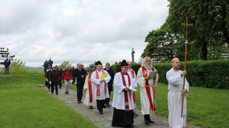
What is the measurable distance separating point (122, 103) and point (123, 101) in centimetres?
7

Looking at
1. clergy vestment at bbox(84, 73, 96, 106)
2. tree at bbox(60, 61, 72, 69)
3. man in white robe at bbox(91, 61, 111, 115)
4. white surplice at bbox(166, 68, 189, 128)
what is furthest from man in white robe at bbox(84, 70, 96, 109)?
tree at bbox(60, 61, 72, 69)

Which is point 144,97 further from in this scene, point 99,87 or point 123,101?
point 99,87

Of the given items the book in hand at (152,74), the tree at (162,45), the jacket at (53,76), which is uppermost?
the tree at (162,45)

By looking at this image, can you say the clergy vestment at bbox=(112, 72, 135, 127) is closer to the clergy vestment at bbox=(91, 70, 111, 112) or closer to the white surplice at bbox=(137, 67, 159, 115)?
the white surplice at bbox=(137, 67, 159, 115)

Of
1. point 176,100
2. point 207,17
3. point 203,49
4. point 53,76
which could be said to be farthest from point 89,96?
point 203,49

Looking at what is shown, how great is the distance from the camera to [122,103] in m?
6.93

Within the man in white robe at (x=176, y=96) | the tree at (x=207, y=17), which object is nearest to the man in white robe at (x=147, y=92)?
the man in white robe at (x=176, y=96)

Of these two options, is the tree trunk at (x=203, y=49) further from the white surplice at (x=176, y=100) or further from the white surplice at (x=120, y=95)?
the white surplice at (x=176, y=100)

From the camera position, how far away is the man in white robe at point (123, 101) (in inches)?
269

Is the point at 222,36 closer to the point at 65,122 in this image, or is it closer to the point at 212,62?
the point at 212,62

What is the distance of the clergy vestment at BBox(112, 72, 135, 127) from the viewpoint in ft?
22.4

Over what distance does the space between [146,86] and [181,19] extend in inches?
734

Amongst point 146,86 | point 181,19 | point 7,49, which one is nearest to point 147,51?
point 181,19

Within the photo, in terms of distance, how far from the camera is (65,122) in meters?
6.79
